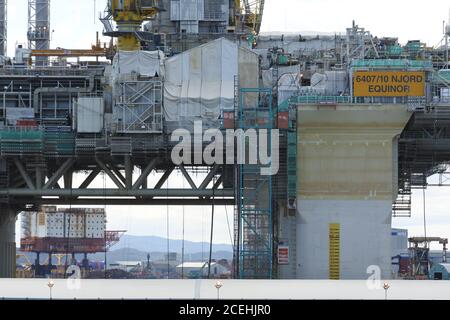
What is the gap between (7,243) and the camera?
11288 cm

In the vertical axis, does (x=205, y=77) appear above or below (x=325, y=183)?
above

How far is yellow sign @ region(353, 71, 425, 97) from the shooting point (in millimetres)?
97125

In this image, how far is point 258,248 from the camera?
319 feet

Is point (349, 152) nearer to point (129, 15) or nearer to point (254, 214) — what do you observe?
point (254, 214)

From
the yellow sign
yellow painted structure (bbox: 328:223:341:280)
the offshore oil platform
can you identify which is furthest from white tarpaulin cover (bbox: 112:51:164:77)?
yellow painted structure (bbox: 328:223:341:280)

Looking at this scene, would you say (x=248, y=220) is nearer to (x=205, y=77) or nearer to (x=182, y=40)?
(x=205, y=77)

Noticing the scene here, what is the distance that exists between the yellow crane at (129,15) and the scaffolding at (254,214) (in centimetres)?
1137

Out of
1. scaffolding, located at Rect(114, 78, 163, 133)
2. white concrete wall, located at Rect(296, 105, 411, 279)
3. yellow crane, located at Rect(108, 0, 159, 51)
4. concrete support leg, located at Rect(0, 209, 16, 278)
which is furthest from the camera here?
concrete support leg, located at Rect(0, 209, 16, 278)

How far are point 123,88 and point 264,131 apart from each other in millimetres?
10697

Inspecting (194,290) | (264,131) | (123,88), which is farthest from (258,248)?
(194,290)

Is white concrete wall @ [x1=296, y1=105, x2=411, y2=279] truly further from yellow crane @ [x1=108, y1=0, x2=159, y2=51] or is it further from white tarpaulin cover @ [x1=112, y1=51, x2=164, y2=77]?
yellow crane @ [x1=108, y1=0, x2=159, y2=51]

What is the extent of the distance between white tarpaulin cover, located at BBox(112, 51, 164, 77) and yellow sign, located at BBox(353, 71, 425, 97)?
48.3 ft

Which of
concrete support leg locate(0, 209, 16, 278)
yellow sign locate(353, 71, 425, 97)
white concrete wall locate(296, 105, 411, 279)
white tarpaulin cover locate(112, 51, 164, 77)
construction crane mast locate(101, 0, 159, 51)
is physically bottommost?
concrete support leg locate(0, 209, 16, 278)

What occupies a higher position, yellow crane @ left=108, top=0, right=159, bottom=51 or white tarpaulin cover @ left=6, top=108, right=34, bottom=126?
yellow crane @ left=108, top=0, right=159, bottom=51
